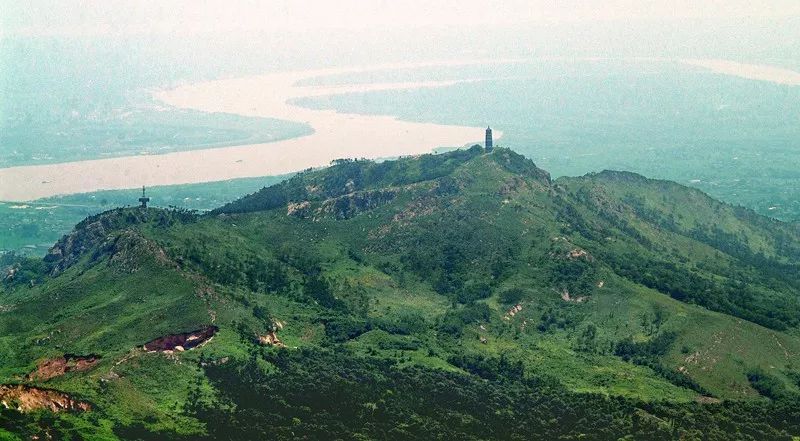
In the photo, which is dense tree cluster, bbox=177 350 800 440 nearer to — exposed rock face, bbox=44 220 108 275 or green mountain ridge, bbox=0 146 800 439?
green mountain ridge, bbox=0 146 800 439

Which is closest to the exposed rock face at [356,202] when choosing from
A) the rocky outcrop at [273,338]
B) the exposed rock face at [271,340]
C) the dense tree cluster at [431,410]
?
the rocky outcrop at [273,338]

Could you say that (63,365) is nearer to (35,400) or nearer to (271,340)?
(35,400)

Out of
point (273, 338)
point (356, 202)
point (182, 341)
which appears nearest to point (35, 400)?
point (182, 341)

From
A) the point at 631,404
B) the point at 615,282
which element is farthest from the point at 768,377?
the point at 615,282

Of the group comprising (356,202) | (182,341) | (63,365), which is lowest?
(63,365)

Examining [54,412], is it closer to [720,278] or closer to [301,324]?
[301,324]

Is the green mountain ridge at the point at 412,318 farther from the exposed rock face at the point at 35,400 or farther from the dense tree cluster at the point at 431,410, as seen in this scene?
the exposed rock face at the point at 35,400
